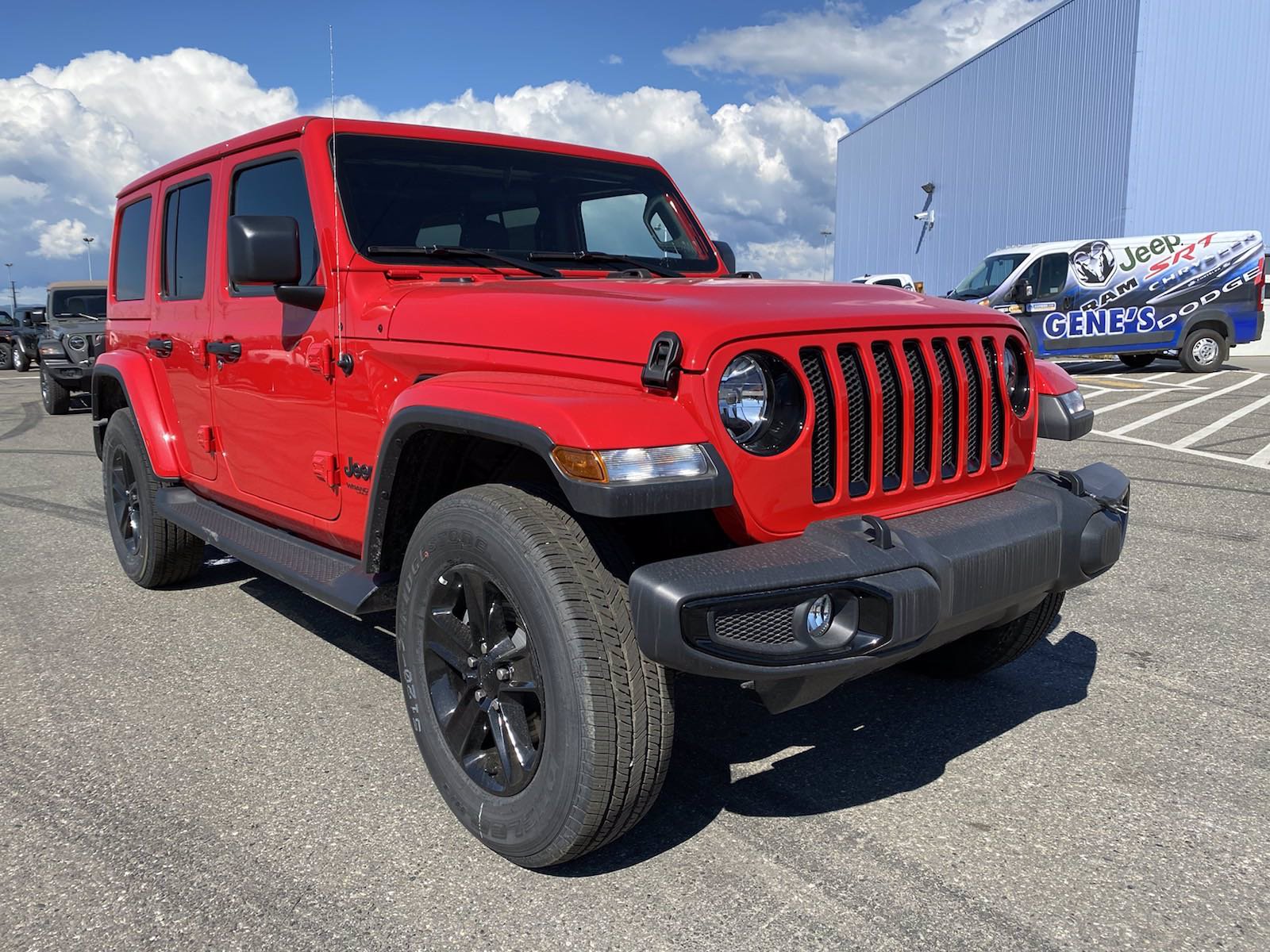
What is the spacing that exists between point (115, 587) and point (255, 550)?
1.93 m

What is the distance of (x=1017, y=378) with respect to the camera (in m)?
3.17

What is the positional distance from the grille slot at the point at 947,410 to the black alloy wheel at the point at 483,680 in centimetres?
122

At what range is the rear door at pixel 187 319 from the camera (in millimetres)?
4234

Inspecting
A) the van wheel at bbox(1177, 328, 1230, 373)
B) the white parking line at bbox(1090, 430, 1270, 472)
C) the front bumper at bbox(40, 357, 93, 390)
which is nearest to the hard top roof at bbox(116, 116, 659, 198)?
the white parking line at bbox(1090, 430, 1270, 472)

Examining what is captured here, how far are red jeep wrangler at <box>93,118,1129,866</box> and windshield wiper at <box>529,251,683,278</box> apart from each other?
2 centimetres

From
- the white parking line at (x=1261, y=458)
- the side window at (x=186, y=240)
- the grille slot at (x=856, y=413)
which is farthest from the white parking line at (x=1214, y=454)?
the side window at (x=186, y=240)

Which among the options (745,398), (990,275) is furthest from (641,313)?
(990,275)

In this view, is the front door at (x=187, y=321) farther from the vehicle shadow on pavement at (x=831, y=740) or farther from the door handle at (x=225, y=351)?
the vehicle shadow on pavement at (x=831, y=740)

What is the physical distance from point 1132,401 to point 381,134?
11.7m

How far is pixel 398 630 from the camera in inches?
112

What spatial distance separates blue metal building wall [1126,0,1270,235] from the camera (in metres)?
24.4

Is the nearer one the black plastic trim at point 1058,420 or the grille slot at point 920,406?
the grille slot at point 920,406

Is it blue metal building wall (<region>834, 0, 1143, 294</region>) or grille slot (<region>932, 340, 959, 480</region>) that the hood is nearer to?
grille slot (<region>932, 340, 959, 480</region>)

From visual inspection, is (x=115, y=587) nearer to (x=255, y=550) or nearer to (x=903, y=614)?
(x=255, y=550)
